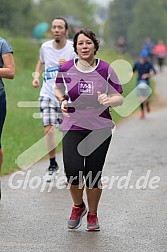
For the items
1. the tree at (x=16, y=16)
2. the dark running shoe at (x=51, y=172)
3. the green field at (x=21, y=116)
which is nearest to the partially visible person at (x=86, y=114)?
the dark running shoe at (x=51, y=172)

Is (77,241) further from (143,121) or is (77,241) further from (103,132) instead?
(143,121)

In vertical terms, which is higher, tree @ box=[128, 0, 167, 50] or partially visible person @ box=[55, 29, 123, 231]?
partially visible person @ box=[55, 29, 123, 231]

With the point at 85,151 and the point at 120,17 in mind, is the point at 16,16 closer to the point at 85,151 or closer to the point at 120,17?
the point at 85,151

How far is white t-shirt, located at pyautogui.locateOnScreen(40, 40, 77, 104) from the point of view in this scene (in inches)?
395

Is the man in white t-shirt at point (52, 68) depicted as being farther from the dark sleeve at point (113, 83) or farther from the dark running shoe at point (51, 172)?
the dark sleeve at point (113, 83)

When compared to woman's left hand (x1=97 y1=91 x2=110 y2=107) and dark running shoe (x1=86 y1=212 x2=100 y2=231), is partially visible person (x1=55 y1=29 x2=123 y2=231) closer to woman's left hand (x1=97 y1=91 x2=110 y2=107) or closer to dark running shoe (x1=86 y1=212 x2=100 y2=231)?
dark running shoe (x1=86 y1=212 x2=100 y2=231)

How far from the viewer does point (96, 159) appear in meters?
7.35

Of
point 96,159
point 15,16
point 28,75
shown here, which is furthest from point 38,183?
point 15,16

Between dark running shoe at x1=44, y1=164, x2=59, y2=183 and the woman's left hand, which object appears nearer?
the woman's left hand

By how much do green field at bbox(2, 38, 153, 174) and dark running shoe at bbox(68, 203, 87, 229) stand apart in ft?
11.8

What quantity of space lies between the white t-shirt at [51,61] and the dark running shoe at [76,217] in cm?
281

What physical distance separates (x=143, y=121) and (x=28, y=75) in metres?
12.6

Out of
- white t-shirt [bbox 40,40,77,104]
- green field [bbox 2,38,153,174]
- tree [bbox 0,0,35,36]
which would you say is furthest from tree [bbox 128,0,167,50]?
white t-shirt [bbox 40,40,77,104]

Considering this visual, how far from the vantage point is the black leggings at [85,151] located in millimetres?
7320
